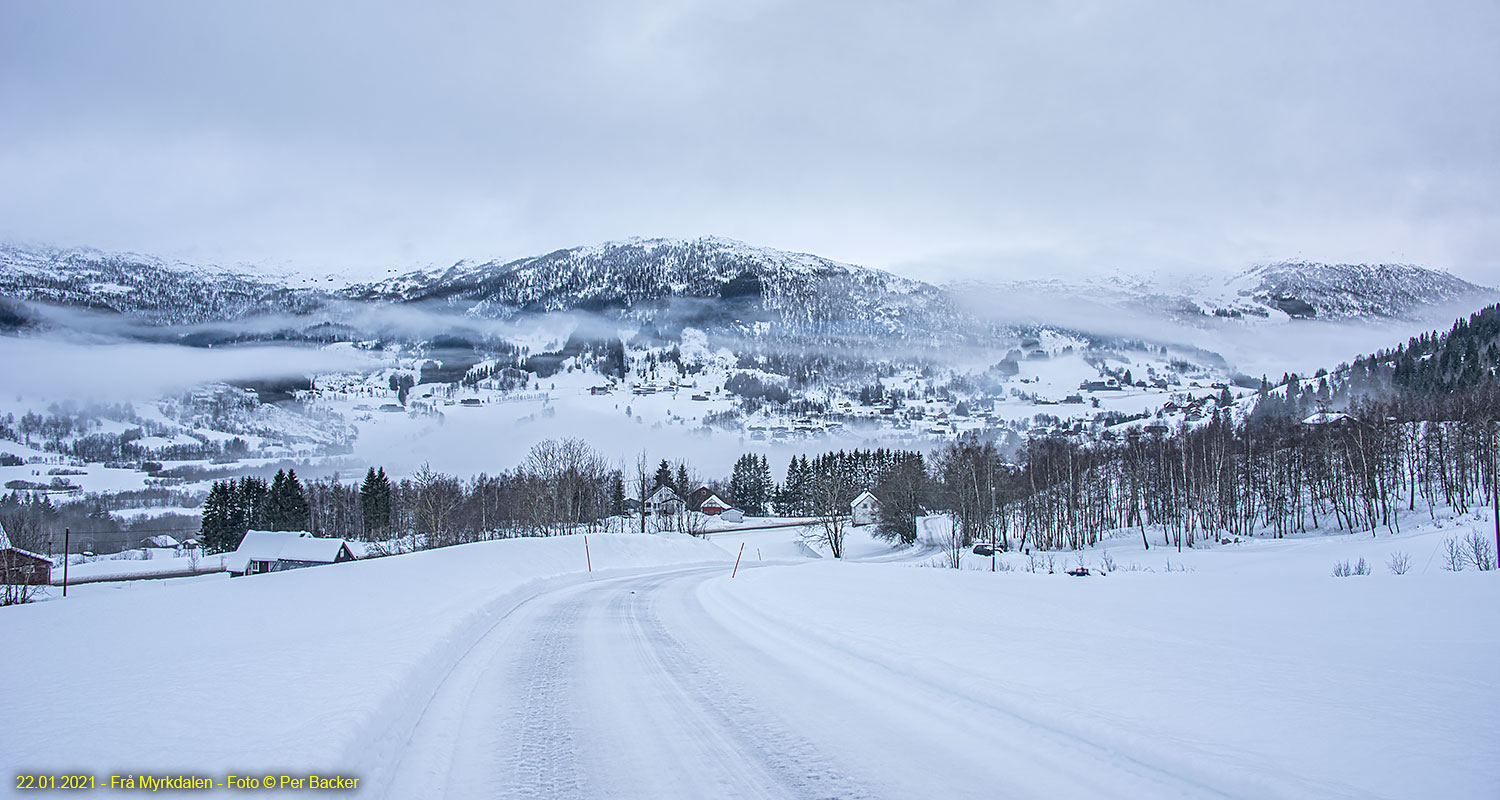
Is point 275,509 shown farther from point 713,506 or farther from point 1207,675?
point 1207,675

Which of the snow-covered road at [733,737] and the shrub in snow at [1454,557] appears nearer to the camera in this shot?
the snow-covered road at [733,737]

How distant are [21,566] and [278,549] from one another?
21892 mm

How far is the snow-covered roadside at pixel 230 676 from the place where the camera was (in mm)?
5492

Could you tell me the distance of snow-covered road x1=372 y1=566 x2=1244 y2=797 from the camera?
5480mm

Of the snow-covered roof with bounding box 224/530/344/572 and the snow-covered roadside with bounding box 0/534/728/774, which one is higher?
the snow-covered roadside with bounding box 0/534/728/774

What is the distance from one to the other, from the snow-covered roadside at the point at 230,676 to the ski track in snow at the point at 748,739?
61 centimetres

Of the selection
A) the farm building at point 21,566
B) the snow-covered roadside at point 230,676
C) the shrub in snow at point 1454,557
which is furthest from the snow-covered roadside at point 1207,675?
the farm building at point 21,566

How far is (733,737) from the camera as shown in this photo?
22.1 feet

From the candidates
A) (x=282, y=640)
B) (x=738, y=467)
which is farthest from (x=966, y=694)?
(x=738, y=467)

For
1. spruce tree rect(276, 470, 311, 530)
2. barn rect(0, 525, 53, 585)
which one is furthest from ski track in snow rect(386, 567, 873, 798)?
spruce tree rect(276, 470, 311, 530)

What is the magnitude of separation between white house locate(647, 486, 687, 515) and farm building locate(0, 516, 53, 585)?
60438 millimetres

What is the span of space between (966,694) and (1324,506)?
82556mm

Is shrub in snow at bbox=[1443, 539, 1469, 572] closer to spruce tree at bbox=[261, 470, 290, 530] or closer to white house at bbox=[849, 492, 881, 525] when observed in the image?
white house at bbox=[849, 492, 881, 525]

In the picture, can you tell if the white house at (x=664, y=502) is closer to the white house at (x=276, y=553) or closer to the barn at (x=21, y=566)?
the white house at (x=276, y=553)
